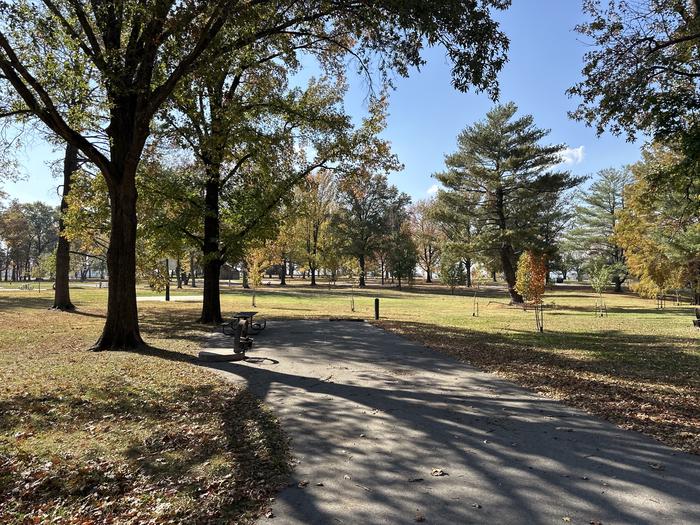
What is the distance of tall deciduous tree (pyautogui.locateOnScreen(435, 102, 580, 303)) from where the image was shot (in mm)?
30156

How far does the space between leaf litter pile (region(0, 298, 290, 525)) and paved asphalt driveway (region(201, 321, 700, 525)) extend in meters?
0.40

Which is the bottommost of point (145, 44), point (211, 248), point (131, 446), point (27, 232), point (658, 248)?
point (131, 446)

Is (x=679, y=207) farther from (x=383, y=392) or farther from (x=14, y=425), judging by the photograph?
(x=14, y=425)

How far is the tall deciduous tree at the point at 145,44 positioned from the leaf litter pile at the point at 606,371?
5.28 m

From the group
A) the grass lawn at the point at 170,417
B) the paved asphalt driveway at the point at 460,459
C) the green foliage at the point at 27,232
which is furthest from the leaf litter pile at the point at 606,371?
the green foliage at the point at 27,232

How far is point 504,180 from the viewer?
101ft

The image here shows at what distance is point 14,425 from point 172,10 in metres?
7.08

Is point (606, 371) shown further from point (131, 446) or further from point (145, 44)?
point (145, 44)

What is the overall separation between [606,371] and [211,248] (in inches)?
495

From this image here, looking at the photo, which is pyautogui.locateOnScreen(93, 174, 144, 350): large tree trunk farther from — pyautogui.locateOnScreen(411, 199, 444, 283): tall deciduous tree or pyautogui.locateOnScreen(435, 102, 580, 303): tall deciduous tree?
pyautogui.locateOnScreen(411, 199, 444, 283): tall deciduous tree

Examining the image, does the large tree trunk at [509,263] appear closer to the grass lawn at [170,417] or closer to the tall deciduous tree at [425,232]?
the grass lawn at [170,417]

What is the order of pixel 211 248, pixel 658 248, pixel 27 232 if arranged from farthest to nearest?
pixel 27 232, pixel 658 248, pixel 211 248

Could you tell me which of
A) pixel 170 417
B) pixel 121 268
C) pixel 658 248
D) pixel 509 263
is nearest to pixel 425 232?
pixel 509 263

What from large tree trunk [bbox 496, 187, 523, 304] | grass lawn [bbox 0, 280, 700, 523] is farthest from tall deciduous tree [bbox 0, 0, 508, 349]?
large tree trunk [bbox 496, 187, 523, 304]
